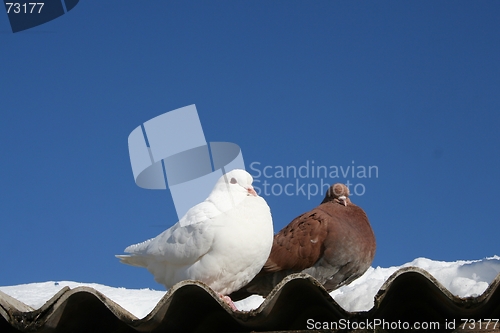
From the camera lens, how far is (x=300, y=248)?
6070 millimetres

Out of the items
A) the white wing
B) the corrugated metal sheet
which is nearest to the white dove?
the white wing

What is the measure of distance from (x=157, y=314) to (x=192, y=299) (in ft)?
0.78

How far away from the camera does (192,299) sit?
293cm

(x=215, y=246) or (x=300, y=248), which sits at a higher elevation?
(x=215, y=246)

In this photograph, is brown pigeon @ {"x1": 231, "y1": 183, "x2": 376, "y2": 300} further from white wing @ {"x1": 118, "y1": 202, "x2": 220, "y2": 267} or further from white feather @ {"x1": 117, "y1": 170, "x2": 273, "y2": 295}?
white wing @ {"x1": 118, "y1": 202, "x2": 220, "y2": 267}

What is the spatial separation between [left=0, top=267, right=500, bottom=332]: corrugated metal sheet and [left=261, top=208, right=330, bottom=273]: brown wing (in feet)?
9.38

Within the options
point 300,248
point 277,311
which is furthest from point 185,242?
point 300,248

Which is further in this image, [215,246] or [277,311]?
[215,246]

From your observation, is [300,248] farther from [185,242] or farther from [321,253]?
[185,242]

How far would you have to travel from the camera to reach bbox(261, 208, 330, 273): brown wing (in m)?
6.02

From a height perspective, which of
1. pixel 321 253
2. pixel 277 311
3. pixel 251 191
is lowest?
pixel 321 253

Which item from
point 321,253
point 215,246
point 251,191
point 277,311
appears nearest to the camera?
point 277,311

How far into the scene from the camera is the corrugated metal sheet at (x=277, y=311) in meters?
2.70

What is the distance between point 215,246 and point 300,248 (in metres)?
1.84
